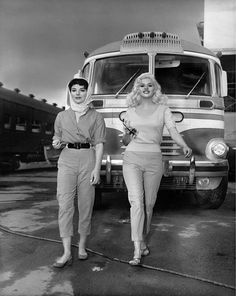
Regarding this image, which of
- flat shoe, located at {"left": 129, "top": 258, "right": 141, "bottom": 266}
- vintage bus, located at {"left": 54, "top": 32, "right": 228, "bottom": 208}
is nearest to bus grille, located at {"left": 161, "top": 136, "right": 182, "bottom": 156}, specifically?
vintage bus, located at {"left": 54, "top": 32, "right": 228, "bottom": 208}

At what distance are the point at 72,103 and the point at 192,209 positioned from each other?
393 centimetres

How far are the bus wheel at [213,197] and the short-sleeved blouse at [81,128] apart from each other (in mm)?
3308

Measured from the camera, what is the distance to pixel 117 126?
20.7 feet

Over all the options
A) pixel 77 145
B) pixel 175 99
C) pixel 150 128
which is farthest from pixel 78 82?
pixel 175 99

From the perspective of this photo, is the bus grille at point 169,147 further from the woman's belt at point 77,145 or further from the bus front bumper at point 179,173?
the woman's belt at point 77,145

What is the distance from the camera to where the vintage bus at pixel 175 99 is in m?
6.22

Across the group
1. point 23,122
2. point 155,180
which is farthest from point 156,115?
point 23,122

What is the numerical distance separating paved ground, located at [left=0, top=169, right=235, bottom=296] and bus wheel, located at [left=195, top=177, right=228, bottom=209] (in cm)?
16

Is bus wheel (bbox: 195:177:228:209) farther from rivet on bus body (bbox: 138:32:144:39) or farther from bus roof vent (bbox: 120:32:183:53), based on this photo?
rivet on bus body (bbox: 138:32:144:39)

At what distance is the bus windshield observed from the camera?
21.3ft

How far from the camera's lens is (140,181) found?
13.3 ft

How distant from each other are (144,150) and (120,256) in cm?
117

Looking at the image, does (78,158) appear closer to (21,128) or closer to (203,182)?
(203,182)

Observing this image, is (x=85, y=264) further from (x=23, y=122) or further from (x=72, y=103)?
(x=23, y=122)
